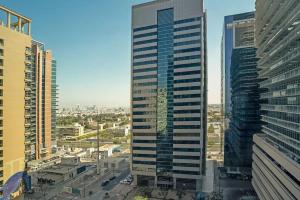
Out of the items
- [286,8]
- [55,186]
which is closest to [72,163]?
[55,186]

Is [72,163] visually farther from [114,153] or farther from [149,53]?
[149,53]

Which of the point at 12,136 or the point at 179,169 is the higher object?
the point at 12,136

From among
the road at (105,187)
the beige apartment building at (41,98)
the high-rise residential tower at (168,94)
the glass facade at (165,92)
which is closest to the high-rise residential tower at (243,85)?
the high-rise residential tower at (168,94)

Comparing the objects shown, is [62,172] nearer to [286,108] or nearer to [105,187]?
[105,187]

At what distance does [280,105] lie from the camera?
119ft

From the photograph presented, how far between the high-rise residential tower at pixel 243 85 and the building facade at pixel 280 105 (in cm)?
1591

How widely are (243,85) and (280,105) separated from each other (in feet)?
91.4

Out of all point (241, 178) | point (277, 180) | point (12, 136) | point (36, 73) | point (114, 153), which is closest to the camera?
point (277, 180)

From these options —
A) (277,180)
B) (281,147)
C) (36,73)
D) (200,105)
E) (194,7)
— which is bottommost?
(277,180)

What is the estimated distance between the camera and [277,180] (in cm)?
3312

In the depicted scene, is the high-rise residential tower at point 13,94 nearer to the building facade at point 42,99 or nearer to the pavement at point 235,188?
the building facade at point 42,99

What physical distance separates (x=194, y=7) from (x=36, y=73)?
50103mm

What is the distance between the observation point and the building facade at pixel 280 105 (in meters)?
29.0

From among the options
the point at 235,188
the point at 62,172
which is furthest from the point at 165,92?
the point at 62,172
